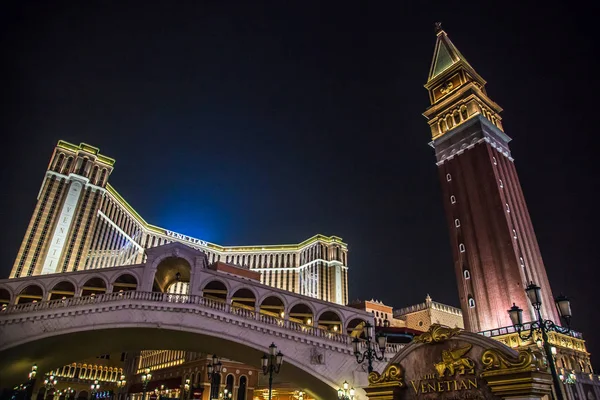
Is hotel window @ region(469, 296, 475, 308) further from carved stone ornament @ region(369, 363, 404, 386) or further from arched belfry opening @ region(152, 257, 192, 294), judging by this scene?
carved stone ornament @ region(369, 363, 404, 386)

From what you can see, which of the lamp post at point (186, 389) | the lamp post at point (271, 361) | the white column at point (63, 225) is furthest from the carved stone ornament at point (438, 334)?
the white column at point (63, 225)

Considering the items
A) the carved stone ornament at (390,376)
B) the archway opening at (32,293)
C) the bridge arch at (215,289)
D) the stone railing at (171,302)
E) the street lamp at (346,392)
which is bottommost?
the carved stone ornament at (390,376)

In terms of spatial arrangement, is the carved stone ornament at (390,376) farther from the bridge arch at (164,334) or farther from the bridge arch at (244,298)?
the bridge arch at (244,298)

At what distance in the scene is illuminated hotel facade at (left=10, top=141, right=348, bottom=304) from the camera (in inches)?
2275

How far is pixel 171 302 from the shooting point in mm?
23078

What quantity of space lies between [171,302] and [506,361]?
21423mm

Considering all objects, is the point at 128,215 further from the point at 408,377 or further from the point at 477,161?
the point at 408,377

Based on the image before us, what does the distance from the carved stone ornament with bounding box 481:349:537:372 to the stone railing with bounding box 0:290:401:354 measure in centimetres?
1957

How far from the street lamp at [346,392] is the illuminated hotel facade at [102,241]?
47991 mm

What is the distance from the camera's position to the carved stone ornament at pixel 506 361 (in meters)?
4.47

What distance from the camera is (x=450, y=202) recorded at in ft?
152

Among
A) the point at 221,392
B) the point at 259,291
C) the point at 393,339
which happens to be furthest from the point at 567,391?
the point at 221,392

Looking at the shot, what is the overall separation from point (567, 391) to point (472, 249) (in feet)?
49.5

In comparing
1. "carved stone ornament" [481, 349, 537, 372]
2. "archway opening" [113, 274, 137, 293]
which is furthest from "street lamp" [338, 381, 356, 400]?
"carved stone ornament" [481, 349, 537, 372]
